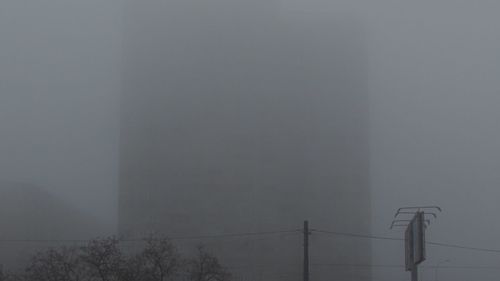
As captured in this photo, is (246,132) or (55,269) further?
(246,132)

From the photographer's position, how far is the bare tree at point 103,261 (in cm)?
3625

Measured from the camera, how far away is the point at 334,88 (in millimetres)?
47031

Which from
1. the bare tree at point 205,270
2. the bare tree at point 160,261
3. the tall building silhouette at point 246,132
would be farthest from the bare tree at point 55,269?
the tall building silhouette at point 246,132

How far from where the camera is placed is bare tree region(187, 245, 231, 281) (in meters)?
37.9

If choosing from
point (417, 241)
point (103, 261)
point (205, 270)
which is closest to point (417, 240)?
point (417, 241)

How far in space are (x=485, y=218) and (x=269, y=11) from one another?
1742cm

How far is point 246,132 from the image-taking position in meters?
46.3

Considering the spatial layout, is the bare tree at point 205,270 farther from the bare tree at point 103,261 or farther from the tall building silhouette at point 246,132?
the tall building silhouette at point 246,132

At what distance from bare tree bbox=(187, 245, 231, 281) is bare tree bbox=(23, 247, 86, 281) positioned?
17.4 ft

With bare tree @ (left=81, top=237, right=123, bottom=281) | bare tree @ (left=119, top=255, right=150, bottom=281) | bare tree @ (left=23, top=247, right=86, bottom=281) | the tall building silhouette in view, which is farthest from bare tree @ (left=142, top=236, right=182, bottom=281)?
the tall building silhouette

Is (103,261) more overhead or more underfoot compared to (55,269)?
more overhead

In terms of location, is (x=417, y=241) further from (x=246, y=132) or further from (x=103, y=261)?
(x=246, y=132)

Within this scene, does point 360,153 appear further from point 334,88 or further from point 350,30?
point 350,30

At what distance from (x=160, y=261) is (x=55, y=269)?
484 cm
